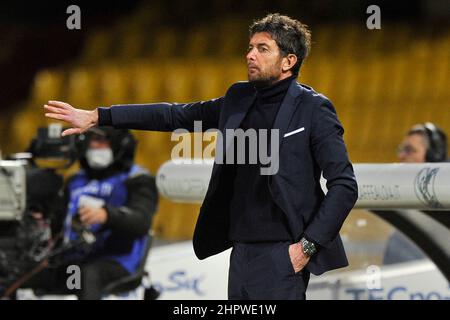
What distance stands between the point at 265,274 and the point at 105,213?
2140mm

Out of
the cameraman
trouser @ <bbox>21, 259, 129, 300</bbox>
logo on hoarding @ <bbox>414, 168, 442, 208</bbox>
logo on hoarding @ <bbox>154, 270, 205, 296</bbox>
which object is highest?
logo on hoarding @ <bbox>414, 168, 442, 208</bbox>

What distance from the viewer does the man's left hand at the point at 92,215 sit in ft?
16.7

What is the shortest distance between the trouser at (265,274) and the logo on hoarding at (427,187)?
0.83 metres

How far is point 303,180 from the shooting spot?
10.4 ft

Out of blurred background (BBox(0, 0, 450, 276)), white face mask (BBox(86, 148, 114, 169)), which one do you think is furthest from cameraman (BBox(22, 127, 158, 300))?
blurred background (BBox(0, 0, 450, 276))

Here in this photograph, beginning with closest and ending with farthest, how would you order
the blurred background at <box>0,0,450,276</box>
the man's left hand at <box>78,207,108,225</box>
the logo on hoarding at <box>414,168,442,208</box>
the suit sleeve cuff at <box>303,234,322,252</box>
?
the suit sleeve cuff at <box>303,234,322,252</box>, the logo on hoarding at <box>414,168,442,208</box>, the man's left hand at <box>78,207,108,225</box>, the blurred background at <box>0,0,450,276</box>

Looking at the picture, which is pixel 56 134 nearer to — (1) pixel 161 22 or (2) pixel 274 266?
(2) pixel 274 266

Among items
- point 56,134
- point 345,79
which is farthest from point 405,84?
point 56,134

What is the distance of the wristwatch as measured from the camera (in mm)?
3083

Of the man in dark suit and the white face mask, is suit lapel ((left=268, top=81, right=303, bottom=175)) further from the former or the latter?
the white face mask

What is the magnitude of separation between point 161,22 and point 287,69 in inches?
315

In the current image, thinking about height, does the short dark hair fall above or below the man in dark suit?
above

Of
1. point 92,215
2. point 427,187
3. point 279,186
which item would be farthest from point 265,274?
point 92,215

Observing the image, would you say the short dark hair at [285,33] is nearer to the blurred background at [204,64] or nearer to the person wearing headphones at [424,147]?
the person wearing headphones at [424,147]
